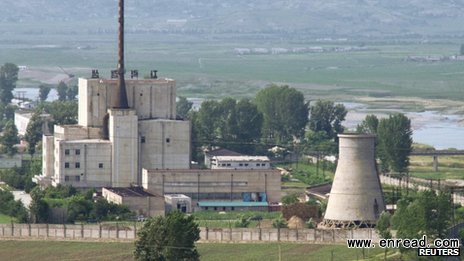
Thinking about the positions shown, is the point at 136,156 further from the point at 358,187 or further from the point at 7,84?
the point at 7,84

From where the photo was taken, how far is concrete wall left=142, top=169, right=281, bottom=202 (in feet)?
243

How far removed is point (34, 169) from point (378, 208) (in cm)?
2109

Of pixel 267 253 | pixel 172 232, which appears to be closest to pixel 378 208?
pixel 267 253

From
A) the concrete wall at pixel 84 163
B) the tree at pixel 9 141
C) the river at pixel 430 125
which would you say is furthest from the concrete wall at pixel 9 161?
the river at pixel 430 125

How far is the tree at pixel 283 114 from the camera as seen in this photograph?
97.1 metres

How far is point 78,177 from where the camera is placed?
76500 millimetres

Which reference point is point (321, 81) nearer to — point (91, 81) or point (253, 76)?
point (253, 76)

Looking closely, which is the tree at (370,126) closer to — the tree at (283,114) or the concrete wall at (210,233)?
the tree at (283,114)

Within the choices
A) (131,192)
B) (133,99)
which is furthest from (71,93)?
(131,192)

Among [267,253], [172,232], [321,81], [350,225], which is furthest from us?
[321,81]

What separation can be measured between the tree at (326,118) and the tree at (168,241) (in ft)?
134

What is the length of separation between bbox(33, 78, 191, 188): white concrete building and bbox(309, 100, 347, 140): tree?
63.3 feet

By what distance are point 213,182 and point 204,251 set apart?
1292 centimetres

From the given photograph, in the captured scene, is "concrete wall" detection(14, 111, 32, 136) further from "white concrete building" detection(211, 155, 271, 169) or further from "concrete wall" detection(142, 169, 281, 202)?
"concrete wall" detection(142, 169, 281, 202)
